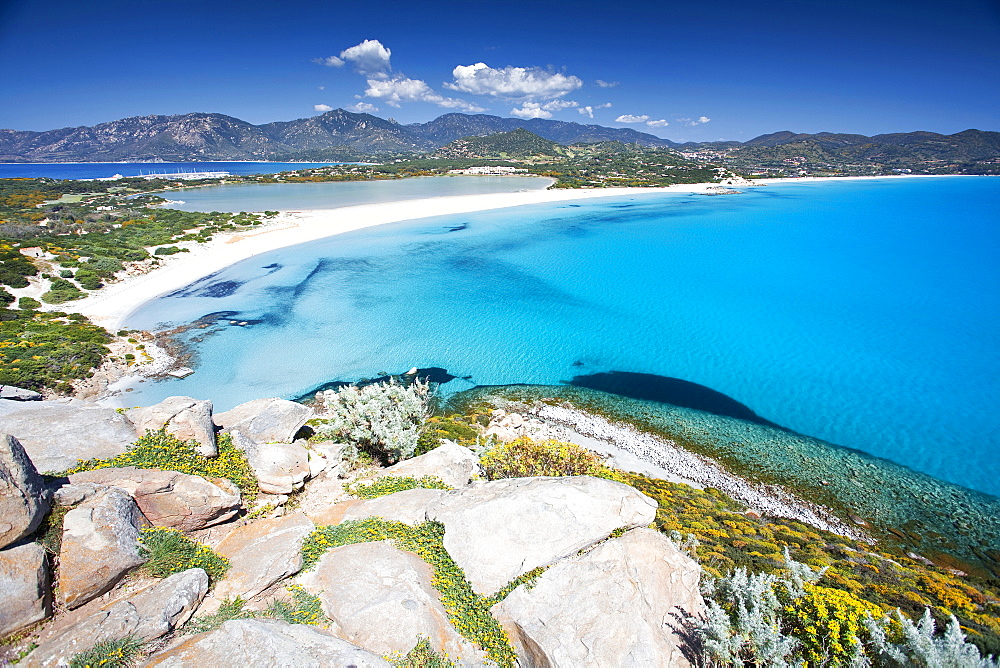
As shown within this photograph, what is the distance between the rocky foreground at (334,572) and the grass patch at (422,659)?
0.09 meters

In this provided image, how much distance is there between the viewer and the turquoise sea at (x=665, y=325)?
17.0 m

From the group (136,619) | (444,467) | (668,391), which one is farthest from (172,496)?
(668,391)

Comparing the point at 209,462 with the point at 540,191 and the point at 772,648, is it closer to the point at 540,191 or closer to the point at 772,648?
the point at 772,648

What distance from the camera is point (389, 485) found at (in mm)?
9227

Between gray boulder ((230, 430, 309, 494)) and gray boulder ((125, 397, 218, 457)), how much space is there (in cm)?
62

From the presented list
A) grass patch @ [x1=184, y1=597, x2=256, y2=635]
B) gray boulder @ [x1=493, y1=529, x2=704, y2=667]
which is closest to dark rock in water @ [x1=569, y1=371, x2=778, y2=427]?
gray boulder @ [x1=493, y1=529, x2=704, y2=667]

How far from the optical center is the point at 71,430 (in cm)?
849

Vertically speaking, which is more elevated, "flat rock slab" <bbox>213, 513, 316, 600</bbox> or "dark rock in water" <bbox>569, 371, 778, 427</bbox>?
"flat rock slab" <bbox>213, 513, 316, 600</bbox>

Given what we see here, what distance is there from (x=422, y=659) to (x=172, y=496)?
535cm

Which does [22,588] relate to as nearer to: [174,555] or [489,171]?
[174,555]

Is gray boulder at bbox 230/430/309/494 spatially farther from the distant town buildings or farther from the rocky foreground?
the distant town buildings

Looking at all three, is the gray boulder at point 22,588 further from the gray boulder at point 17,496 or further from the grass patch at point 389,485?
the grass patch at point 389,485

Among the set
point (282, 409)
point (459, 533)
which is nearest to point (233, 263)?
point (282, 409)

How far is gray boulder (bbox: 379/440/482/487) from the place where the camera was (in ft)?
32.2
